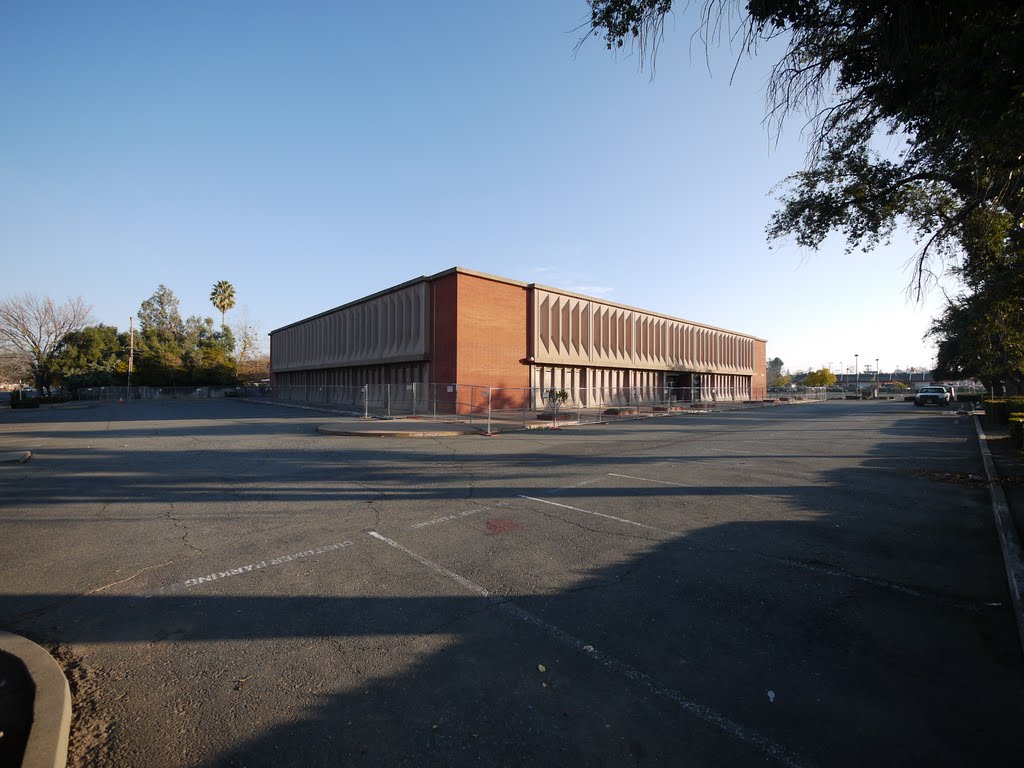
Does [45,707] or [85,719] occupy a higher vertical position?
[45,707]

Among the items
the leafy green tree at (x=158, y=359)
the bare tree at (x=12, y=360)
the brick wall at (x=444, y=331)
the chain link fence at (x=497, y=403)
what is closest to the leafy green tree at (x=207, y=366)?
the leafy green tree at (x=158, y=359)

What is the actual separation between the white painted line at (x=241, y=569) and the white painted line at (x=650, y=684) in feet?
5.88

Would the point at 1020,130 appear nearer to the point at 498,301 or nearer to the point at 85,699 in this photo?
the point at 85,699

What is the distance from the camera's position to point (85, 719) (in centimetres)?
275

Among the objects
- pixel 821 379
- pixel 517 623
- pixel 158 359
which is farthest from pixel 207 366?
pixel 821 379

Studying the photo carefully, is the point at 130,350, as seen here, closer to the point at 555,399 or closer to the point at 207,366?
the point at 207,366

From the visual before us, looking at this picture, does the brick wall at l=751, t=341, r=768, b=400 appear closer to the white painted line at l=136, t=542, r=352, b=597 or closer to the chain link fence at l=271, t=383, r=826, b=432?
the chain link fence at l=271, t=383, r=826, b=432

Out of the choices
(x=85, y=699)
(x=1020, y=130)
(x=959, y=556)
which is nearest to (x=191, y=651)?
(x=85, y=699)

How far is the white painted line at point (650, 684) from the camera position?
255 centimetres

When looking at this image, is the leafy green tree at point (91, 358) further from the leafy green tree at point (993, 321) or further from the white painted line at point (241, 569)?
the leafy green tree at point (993, 321)

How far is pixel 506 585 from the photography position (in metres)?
4.61

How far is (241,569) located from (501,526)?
123 inches

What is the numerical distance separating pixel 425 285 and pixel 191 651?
27692 mm

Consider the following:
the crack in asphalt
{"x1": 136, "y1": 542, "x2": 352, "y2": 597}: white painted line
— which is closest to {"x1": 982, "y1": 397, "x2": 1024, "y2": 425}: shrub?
{"x1": 136, "y1": 542, "x2": 352, "y2": 597}: white painted line
